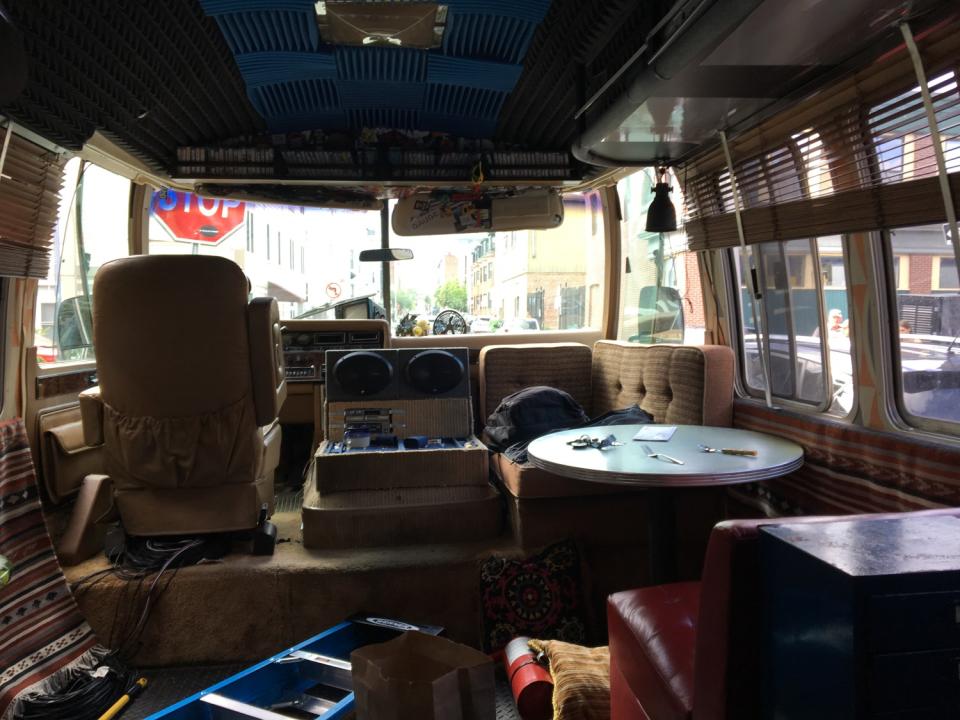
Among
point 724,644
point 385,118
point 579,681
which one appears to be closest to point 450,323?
point 385,118

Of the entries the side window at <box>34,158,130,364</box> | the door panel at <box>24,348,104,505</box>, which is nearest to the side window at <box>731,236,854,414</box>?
the door panel at <box>24,348,104,505</box>

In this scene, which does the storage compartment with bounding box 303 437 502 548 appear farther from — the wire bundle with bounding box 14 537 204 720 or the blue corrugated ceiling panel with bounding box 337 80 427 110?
the blue corrugated ceiling panel with bounding box 337 80 427 110

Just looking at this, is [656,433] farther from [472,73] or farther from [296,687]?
[472,73]

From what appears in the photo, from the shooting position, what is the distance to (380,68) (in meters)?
3.29

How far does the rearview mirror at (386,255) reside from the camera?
16.1 ft

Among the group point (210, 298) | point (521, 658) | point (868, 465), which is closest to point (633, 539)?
point (521, 658)

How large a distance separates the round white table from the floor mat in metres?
0.73

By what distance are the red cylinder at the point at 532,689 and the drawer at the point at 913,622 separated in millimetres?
1472

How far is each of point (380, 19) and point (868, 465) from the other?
2.60 m

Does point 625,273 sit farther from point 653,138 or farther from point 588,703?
point 588,703

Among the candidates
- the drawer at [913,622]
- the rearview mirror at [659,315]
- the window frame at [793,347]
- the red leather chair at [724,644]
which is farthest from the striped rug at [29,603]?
the rearview mirror at [659,315]

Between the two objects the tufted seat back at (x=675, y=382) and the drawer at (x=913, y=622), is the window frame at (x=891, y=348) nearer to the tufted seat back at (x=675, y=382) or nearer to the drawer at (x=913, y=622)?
the tufted seat back at (x=675, y=382)

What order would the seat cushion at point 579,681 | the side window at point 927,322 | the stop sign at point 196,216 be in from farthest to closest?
the stop sign at point 196,216, the side window at point 927,322, the seat cushion at point 579,681

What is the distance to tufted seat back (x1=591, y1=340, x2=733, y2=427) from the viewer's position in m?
3.19
